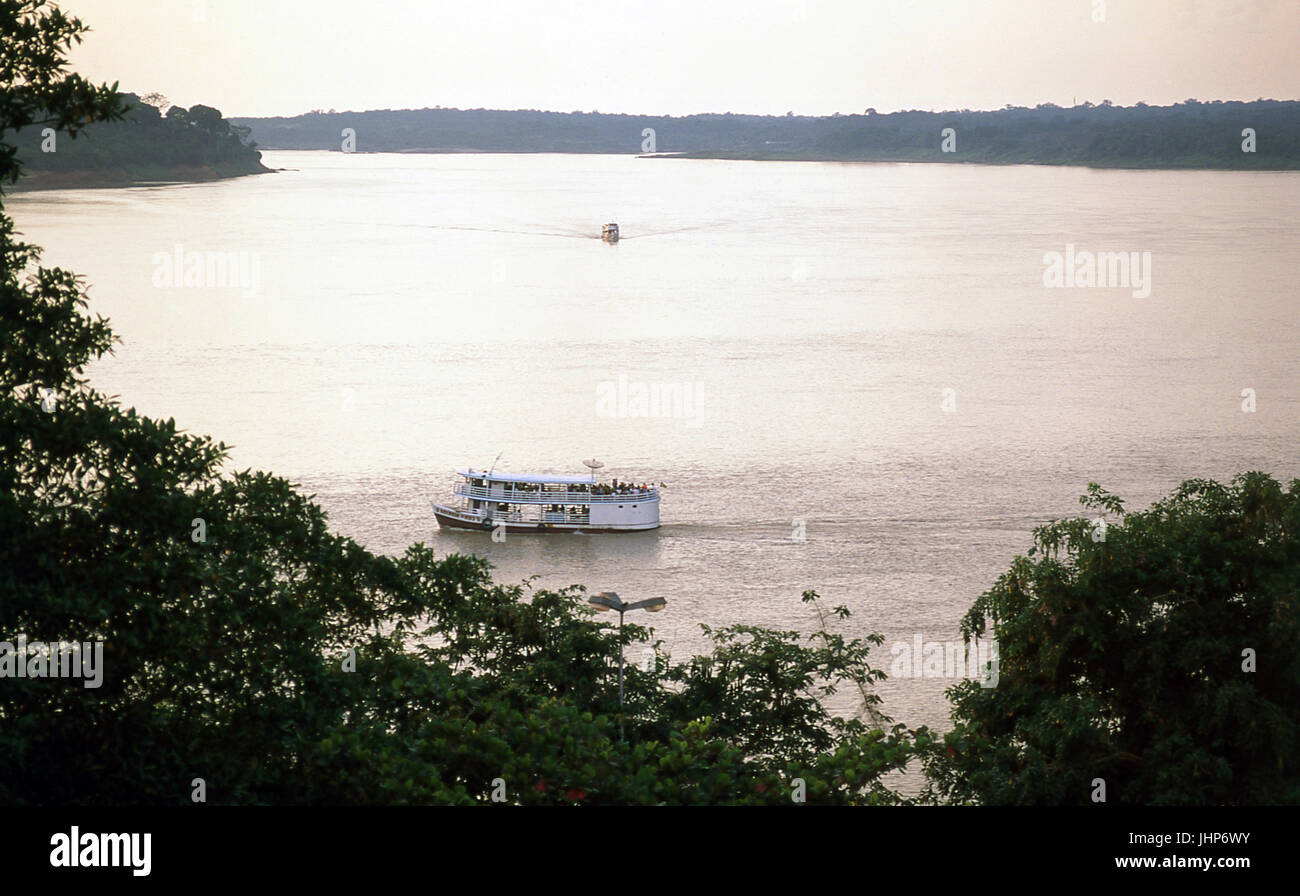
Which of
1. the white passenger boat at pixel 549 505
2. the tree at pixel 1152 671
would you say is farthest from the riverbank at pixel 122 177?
the tree at pixel 1152 671

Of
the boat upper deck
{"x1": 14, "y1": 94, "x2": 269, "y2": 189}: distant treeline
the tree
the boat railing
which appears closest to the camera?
the tree

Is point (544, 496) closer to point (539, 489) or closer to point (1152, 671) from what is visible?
point (539, 489)

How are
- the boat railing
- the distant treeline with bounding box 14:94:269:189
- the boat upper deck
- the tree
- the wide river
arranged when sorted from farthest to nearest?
the distant treeline with bounding box 14:94:269:189
the boat upper deck
the boat railing
the wide river
the tree

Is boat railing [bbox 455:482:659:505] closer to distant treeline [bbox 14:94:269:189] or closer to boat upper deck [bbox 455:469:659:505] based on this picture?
boat upper deck [bbox 455:469:659:505]

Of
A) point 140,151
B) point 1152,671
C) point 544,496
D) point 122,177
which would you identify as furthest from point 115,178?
point 1152,671

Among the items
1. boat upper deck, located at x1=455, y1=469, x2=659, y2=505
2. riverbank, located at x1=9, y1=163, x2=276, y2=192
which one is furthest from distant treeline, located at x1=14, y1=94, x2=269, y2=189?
boat upper deck, located at x1=455, y1=469, x2=659, y2=505

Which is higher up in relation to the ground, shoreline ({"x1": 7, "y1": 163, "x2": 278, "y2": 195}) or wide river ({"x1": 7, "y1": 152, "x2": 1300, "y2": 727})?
shoreline ({"x1": 7, "y1": 163, "x2": 278, "y2": 195})
